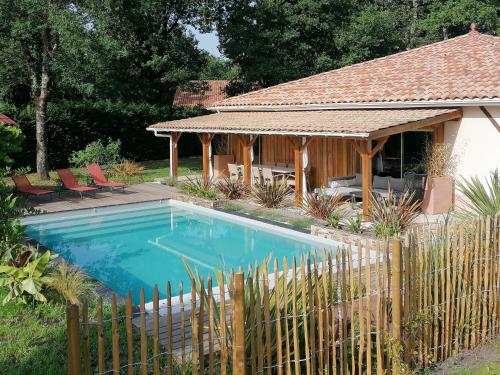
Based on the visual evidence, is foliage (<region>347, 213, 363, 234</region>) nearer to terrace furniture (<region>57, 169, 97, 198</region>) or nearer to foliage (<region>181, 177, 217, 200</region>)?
foliage (<region>181, 177, 217, 200</region>)

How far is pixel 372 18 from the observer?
1287 inches

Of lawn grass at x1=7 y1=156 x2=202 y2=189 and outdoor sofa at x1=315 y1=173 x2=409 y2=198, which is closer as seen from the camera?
outdoor sofa at x1=315 y1=173 x2=409 y2=198

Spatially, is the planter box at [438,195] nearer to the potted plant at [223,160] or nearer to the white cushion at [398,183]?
the white cushion at [398,183]

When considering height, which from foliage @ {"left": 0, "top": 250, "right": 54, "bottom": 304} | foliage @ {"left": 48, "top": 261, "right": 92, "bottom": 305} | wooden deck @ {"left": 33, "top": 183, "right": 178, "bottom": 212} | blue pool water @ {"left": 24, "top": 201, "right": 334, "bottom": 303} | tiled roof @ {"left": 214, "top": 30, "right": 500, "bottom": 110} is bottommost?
blue pool water @ {"left": 24, "top": 201, "right": 334, "bottom": 303}

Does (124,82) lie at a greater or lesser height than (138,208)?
greater

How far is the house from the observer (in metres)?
15.2

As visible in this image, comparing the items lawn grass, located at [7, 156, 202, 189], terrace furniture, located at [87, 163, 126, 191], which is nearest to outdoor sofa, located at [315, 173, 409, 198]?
terrace furniture, located at [87, 163, 126, 191]

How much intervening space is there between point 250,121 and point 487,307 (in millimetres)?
14792

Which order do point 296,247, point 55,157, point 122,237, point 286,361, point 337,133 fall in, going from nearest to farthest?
point 286,361 → point 296,247 → point 337,133 → point 122,237 → point 55,157

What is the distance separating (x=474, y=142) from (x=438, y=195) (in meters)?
1.78

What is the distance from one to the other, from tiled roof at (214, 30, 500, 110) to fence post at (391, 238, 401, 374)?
33.7 feet

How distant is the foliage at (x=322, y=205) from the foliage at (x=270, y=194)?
6.24 ft

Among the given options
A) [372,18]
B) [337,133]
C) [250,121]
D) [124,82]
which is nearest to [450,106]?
[337,133]

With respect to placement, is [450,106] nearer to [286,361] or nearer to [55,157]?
[286,361]
